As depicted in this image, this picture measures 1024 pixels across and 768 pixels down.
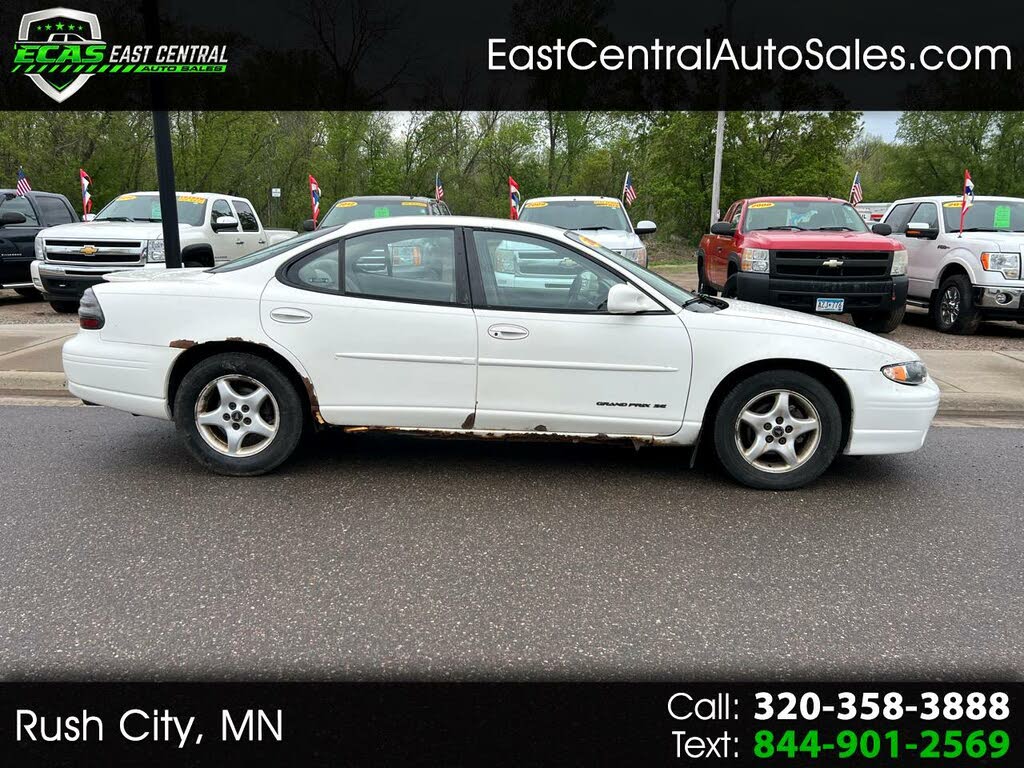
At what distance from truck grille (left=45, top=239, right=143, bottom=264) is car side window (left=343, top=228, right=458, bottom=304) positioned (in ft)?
26.0

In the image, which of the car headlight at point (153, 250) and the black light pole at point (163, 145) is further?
the car headlight at point (153, 250)

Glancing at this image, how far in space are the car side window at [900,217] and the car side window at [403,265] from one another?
1004cm

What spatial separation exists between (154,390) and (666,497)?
3.14 m

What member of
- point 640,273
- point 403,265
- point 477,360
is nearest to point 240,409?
point 403,265

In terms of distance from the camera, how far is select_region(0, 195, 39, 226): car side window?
13648 mm

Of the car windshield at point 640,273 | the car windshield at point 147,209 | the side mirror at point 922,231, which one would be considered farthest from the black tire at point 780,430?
the car windshield at point 147,209

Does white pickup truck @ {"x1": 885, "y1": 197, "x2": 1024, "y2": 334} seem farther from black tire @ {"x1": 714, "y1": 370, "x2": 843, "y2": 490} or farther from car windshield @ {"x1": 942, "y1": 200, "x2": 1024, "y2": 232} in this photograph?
black tire @ {"x1": 714, "y1": 370, "x2": 843, "y2": 490}

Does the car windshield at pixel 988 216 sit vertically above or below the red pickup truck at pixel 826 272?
above

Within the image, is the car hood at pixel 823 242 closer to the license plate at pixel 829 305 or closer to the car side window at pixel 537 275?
the license plate at pixel 829 305

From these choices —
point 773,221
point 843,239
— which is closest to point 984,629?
point 843,239

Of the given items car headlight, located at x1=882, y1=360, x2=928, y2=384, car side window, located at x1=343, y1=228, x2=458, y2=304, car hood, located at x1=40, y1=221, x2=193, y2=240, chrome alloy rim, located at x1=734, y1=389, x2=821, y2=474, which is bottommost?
chrome alloy rim, located at x1=734, y1=389, x2=821, y2=474

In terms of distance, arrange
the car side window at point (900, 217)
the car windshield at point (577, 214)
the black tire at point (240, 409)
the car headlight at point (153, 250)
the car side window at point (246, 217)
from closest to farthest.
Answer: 1. the black tire at point (240, 409)
2. the car headlight at point (153, 250)
3. the car windshield at point (577, 214)
4. the car side window at point (900, 217)
5. the car side window at point (246, 217)

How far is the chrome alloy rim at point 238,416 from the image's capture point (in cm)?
483
